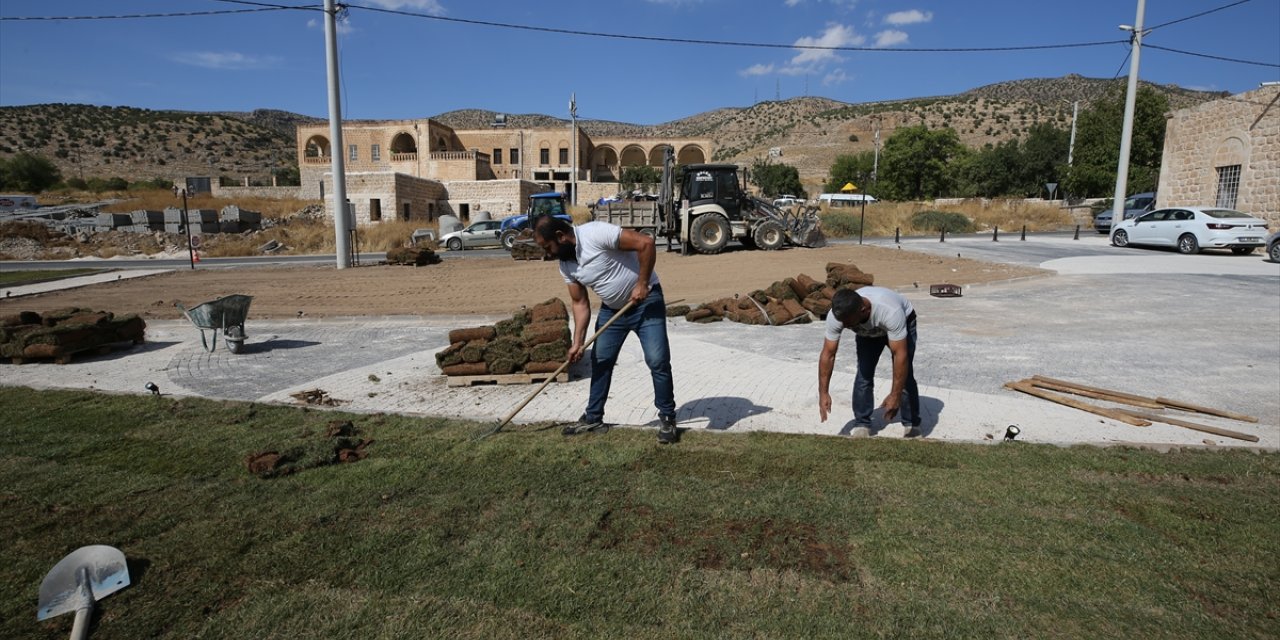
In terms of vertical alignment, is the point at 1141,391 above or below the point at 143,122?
below

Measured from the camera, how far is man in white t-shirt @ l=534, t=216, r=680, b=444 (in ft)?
15.8

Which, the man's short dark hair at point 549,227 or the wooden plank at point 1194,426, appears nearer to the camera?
the man's short dark hair at point 549,227

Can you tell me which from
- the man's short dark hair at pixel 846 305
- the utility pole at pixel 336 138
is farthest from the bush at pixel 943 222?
the man's short dark hair at pixel 846 305

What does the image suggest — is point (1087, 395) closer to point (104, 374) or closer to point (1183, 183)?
point (104, 374)

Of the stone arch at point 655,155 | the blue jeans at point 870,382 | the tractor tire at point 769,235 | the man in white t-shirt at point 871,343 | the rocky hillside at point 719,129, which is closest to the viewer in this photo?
the man in white t-shirt at point 871,343

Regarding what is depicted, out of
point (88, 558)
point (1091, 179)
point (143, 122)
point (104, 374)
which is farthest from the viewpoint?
point (143, 122)

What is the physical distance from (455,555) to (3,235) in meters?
39.1

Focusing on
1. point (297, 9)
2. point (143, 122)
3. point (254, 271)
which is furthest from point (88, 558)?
point (143, 122)

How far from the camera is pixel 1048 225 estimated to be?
3328cm

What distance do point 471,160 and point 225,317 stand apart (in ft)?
144

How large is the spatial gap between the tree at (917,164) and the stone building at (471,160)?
16.2 m

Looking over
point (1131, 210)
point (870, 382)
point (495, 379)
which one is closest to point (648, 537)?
point (870, 382)

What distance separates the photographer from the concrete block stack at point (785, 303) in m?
10.5

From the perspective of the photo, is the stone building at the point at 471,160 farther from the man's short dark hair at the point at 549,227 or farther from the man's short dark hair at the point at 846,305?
the man's short dark hair at the point at 846,305
